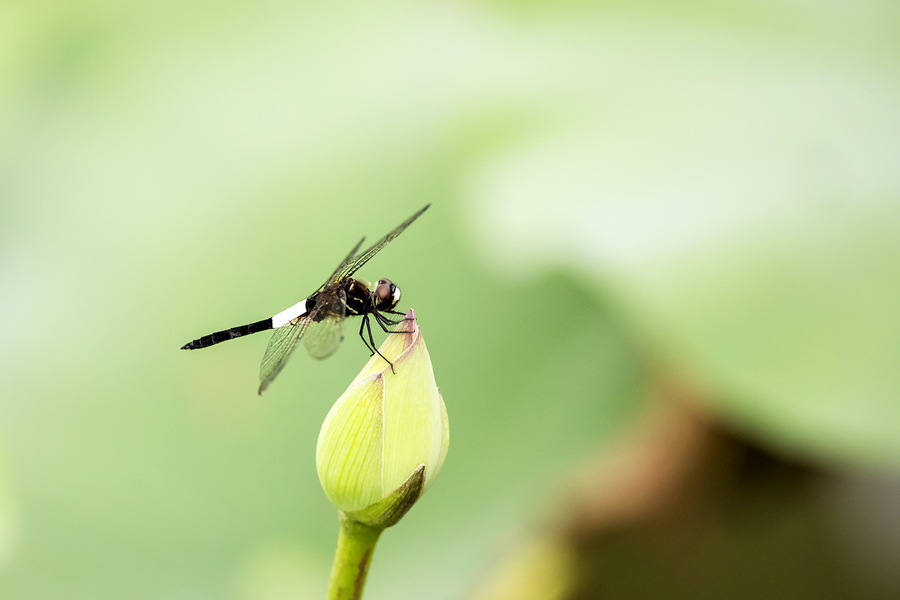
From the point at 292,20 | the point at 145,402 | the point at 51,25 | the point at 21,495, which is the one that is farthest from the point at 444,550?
the point at 51,25

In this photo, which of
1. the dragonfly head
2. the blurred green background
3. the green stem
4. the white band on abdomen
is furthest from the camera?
the blurred green background

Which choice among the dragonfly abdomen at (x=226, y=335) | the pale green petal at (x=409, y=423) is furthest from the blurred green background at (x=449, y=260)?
the pale green petal at (x=409, y=423)

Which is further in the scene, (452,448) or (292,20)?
(292,20)

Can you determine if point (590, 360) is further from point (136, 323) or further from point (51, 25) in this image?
point (51, 25)

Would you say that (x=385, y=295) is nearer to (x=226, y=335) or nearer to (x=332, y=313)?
(x=332, y=313)

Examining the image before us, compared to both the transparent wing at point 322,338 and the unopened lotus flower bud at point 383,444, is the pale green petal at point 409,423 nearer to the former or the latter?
the unopened lotus flower bud at point 383,444

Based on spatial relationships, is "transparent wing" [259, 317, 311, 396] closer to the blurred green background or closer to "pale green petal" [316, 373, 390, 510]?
"pale green petal" [316, 373, 390, 510]

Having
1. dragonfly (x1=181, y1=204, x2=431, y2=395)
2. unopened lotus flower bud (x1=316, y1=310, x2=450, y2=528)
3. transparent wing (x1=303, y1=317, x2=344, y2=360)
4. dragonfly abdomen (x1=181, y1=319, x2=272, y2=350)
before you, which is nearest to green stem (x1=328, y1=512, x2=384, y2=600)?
unopened lotus flower bud (x1=316, y1=310, x2=450, y2=528)
